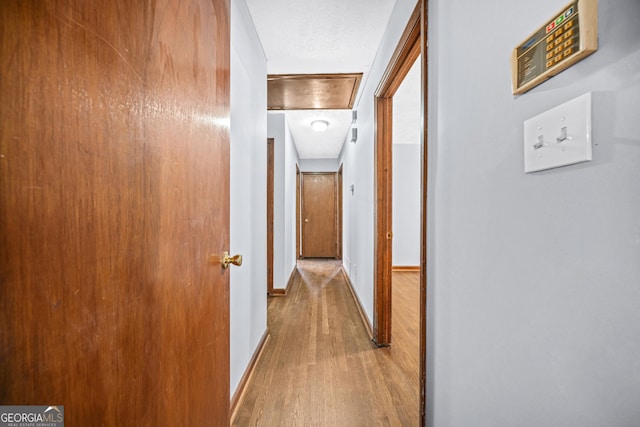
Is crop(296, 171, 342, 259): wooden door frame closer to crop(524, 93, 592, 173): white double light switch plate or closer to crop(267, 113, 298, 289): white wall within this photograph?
crop(267, 113, 298, 289): white wall

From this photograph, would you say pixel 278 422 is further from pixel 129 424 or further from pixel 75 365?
pixel 75 365

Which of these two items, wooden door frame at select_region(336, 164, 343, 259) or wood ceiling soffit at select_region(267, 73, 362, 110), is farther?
wooden door frame at select_region(336, 164, 343, 259)

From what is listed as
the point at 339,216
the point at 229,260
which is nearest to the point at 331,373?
the point at 229,260

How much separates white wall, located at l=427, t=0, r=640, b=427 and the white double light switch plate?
2 centimetres

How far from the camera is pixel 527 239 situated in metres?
0.65

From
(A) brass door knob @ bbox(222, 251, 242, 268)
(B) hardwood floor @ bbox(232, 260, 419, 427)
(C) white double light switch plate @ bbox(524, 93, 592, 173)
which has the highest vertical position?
(C) white double light switch plate @ bbox(524, 93, 592, 173)

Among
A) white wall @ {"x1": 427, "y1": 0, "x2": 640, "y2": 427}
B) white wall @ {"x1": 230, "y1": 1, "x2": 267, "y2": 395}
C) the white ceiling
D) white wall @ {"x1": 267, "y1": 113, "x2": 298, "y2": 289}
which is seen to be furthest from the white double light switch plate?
white wall @ {"x1": 267, "y1": 113, "x2": 298, "y2": 289}

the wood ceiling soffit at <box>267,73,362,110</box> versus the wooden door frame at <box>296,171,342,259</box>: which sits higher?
the wood ceiling soffit at <box>267,73,362,110</box>

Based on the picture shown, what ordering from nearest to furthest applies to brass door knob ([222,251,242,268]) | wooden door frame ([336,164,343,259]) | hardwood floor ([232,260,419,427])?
1. brass door knob ([222,251,242,268])
2. hardwood floor ([232,260,419,427])
3. wooden door frame ([336,164,343,259])

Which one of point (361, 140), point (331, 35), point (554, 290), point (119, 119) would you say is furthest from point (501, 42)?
Answer: point (361, 140)

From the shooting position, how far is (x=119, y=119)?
52 cm

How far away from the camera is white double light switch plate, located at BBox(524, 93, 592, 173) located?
498 millimetres

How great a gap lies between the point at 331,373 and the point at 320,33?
97.2 inches

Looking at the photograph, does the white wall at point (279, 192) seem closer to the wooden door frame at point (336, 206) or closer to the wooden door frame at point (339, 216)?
the wooden door frame at point (336, 206)
